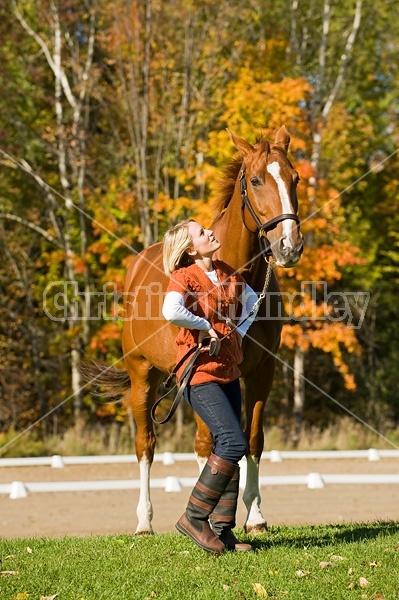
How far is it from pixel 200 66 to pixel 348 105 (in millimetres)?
5153

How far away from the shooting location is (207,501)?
5059mm

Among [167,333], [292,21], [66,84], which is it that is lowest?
[167,333]

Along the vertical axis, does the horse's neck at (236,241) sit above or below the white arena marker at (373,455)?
above

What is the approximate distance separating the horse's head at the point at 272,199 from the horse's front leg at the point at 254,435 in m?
1.22

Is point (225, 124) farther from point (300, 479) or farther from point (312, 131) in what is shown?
point (300, 479)

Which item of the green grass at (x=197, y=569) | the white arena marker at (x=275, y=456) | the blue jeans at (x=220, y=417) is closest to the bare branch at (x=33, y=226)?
the white arena marker at (x=275, y=456)

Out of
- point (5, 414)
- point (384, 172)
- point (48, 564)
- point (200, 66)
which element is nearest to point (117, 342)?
point (5, 414)

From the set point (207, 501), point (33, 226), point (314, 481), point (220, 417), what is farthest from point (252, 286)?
point (33, 226)

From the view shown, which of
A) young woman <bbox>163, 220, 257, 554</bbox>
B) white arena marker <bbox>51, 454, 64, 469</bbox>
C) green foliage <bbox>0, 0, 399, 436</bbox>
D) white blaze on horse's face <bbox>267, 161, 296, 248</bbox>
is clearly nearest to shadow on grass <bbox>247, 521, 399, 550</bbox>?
young woman <bbox>163, 220, 257, 554</bbox>

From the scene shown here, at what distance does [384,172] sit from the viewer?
2217 cm

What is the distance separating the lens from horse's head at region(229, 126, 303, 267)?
18.5 feet

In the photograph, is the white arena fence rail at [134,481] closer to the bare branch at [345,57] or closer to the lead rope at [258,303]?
the lead rope at [258,303]

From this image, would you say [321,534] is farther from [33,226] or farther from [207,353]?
[33,226]

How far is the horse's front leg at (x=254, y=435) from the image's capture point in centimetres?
670
